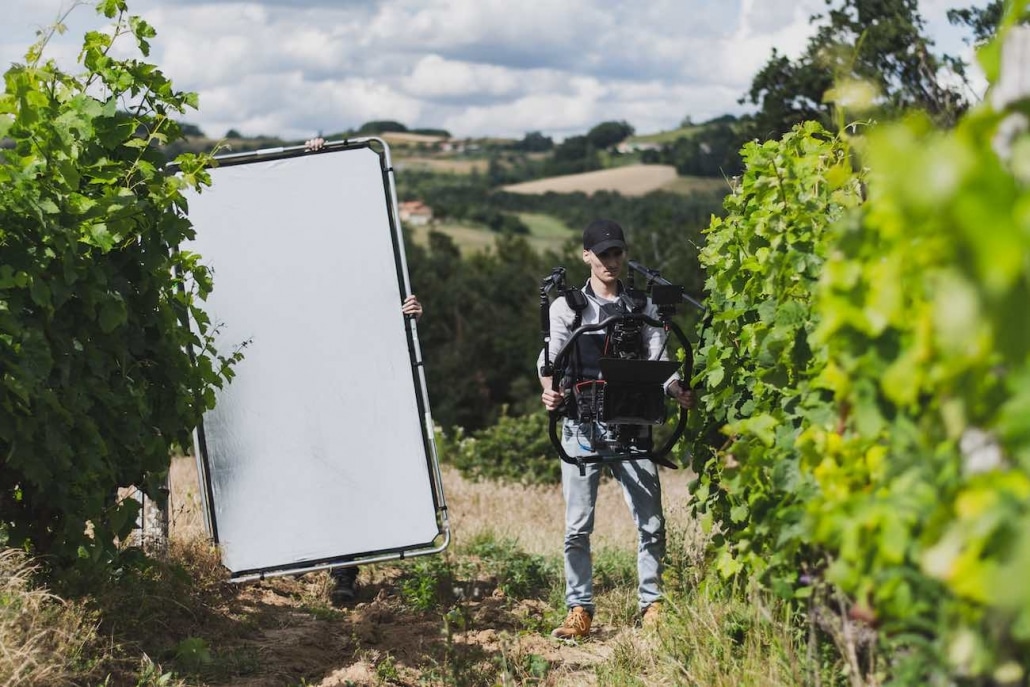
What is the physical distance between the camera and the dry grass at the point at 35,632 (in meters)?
4.14

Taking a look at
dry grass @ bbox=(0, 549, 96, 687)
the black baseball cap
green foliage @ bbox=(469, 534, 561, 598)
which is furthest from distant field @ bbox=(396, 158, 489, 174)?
dry grass @ bbox=(0, 549, 96, 687)

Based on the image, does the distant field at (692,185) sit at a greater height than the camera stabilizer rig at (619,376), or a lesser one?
greater

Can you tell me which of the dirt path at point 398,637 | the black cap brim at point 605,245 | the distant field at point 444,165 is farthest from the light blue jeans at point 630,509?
the distant field at point 444,165

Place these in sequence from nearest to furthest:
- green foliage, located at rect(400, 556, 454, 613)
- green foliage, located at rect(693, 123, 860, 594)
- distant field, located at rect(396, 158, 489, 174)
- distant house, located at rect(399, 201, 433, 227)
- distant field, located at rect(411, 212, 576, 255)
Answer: green foliage, located at rect(693, 123, 860, 594) → green foliage, located at rect(400, 556, 454, 613) → distant field, located at rect(411, 212, 576, 255) → distant house, located at rect(399, 201, 433, 227) → distant field, located at rect(396, 158, 489, 174)

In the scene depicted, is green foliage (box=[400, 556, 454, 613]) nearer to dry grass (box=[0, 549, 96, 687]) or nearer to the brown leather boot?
the brown leather boot

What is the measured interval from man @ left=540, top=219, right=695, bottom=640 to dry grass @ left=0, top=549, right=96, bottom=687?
2.28 metres

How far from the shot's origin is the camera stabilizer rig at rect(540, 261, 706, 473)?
5172 mm

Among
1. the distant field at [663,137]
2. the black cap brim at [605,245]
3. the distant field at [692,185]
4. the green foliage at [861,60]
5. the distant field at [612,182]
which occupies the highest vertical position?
the distant field at [663,137]

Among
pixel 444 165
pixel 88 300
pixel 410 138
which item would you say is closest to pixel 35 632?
pixel 88 300

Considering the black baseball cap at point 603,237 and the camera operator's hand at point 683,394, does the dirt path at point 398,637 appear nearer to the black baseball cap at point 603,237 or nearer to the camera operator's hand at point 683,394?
the camera operator's hand at point 683,394

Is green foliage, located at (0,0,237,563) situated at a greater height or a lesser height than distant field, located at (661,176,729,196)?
lesser

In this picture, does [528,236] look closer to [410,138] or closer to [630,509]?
[410,138]

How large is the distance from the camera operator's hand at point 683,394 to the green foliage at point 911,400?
3.02ft

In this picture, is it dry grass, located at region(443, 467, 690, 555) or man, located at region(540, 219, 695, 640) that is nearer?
man, located at region(540, 219, 695, 640)
